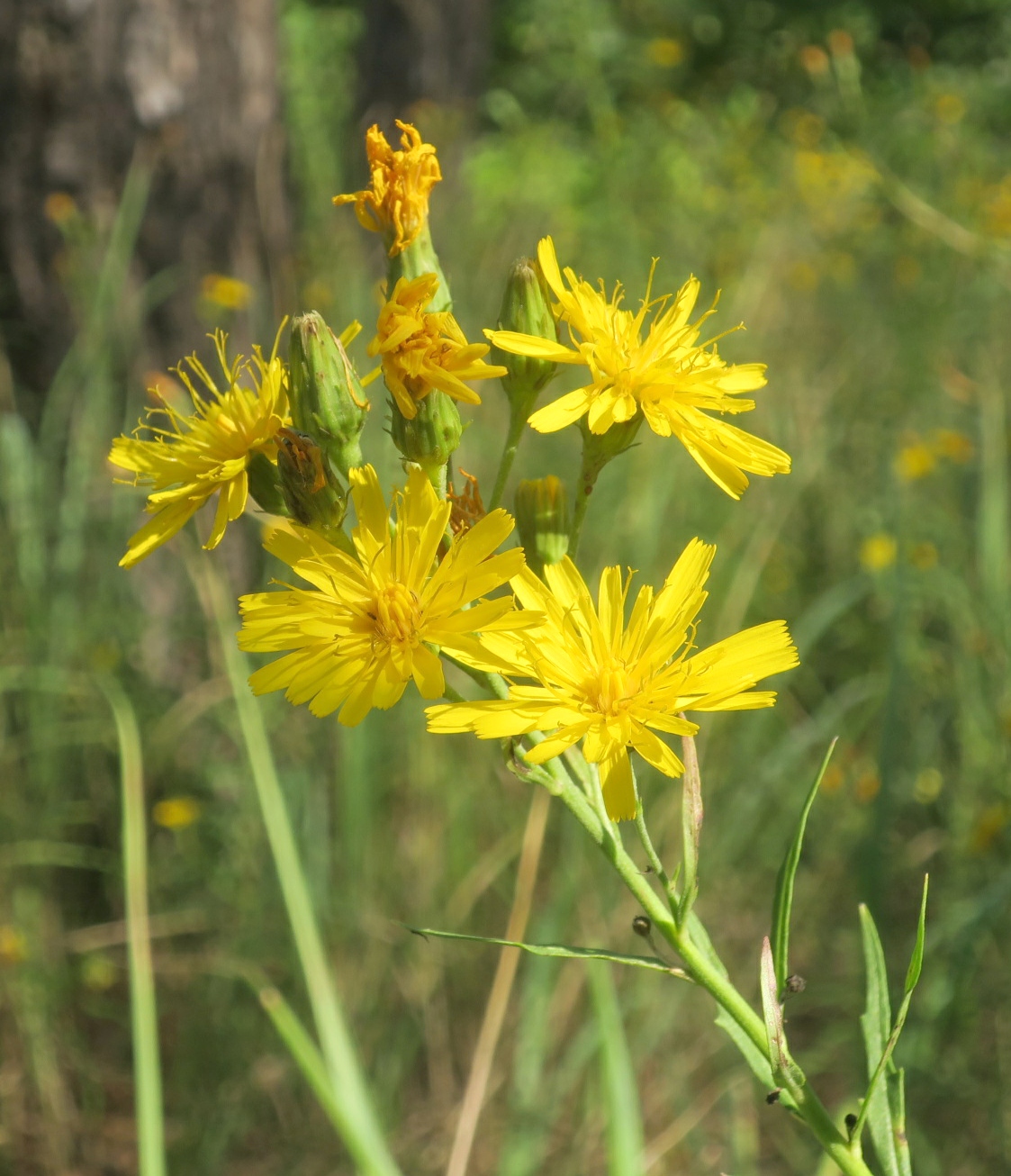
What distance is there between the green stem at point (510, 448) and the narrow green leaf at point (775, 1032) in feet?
2.02

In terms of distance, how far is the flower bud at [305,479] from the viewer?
1.27 metres

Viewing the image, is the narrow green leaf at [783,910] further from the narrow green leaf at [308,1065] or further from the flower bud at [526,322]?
the flower bud at [526,322]

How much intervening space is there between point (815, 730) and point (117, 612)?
2059 mm

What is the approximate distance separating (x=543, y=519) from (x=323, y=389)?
1.10 feet

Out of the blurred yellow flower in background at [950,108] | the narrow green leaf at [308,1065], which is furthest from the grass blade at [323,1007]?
the blurred yellow flower in background at [950,108]

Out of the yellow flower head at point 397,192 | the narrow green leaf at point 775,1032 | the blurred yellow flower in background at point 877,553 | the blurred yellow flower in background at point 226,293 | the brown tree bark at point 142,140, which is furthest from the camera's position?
the blurred yellow flower in background at point 877,553

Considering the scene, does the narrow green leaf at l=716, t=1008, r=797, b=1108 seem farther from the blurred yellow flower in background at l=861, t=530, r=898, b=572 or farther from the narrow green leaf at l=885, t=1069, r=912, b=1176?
the blurred yellow flower in background at l=861, t=530, r=898, b=572

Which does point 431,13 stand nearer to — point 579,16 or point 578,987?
point 579,16

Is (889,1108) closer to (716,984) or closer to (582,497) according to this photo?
(716,984)

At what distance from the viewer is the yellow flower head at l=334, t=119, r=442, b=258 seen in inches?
57.3

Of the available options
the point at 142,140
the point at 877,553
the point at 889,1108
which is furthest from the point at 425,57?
the point at 889,1108

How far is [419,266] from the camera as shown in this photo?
1.47 m

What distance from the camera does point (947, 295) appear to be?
478 cm

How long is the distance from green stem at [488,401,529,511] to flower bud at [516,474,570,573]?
1.4 inches
